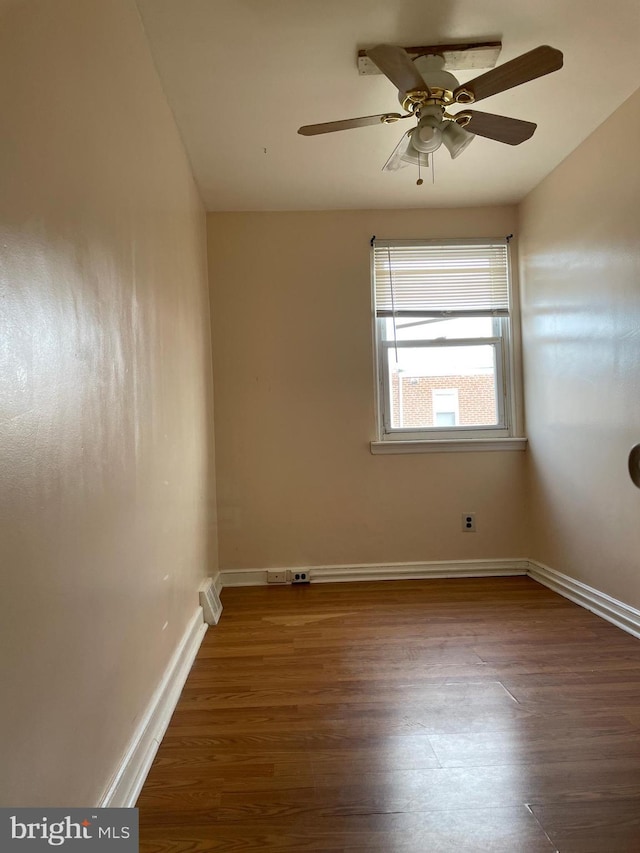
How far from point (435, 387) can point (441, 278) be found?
756 millimetres

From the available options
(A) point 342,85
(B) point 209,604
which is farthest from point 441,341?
(B) point 209,604

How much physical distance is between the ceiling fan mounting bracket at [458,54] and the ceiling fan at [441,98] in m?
0.03

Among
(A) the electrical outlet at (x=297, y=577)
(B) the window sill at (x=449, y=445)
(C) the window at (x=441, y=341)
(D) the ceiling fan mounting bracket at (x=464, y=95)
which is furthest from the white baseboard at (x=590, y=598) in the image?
(D) the ceiling fan mounting bracket at (x=464, y=95)

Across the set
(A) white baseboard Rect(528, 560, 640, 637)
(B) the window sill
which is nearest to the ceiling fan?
(B) the window sill

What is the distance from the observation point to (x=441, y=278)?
3.67 metres

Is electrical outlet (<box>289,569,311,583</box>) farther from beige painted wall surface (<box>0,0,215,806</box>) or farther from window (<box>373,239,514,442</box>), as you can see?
beige painted wall surface (<box>0,0,215,806</box>)

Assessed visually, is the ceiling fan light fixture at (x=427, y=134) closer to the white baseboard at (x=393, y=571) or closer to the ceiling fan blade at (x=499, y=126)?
the ceiling fan blade at (x=499, y=126)

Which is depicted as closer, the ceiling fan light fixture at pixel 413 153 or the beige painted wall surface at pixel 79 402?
the beige painted wall surface at pixel 79 402

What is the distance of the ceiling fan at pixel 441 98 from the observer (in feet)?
5.91

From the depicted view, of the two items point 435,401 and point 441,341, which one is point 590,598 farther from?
point 441,341

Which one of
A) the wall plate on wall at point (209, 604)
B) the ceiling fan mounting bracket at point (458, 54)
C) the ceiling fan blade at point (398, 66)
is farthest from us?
the wall plate on wall at point (209, 604)

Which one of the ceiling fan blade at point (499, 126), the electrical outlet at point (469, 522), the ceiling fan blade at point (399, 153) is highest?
the ceiling fan blade at point (399, 153)

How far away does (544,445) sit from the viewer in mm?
3385

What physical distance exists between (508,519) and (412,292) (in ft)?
5.54
